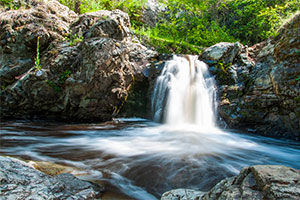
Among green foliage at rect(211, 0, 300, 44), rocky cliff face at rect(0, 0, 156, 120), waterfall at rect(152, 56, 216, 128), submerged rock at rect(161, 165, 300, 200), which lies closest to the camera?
submerged rock at rect(161, 165, 300, 200)

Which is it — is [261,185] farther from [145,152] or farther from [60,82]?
[60,82]

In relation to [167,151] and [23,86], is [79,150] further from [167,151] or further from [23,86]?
[23,86]

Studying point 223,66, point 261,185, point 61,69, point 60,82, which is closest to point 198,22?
point 223,66

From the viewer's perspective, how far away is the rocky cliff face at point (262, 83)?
5.01 meters

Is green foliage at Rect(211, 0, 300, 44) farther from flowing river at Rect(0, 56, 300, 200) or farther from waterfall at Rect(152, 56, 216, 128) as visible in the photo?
flowing river at Rect(0, 56, 300, 200)

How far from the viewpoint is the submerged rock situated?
1.12m

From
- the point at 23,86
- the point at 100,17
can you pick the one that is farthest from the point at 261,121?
the point at 23,86

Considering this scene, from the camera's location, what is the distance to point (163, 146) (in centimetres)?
408

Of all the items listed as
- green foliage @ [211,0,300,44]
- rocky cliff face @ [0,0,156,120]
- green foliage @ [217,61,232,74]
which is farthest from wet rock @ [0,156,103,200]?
green foliage @ [211,0,300,44]

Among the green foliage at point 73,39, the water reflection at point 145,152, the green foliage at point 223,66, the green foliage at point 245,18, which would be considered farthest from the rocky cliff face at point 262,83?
the green foliage at point 73,39

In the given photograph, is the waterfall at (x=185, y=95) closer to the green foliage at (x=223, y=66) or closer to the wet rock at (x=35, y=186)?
the green foliage at (x=223, y=66)

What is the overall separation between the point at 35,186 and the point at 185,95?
18.6 feet

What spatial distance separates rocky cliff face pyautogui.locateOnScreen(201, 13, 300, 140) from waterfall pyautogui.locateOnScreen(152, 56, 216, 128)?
1.19 feet

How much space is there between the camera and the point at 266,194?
1149mm
